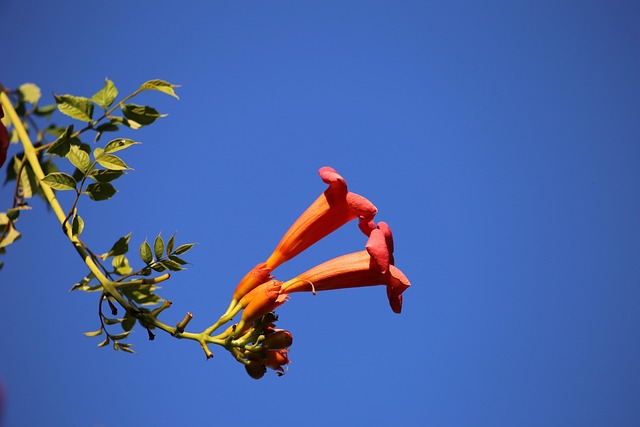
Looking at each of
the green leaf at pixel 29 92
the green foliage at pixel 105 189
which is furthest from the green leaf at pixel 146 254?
the green leaf at pixel 29 92

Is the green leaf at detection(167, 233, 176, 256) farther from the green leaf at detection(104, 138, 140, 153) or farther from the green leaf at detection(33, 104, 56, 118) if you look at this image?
the green leaf at detection(33, 104, 56, 118)

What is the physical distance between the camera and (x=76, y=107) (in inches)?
126

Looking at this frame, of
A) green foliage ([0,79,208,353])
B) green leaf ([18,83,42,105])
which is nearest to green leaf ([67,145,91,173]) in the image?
green foliage ([0,79,208,353])

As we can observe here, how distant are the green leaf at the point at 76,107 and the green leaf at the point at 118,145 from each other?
440 millimetres

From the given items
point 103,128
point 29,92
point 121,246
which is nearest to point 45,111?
point 29,92

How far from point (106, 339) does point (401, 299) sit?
1.40 metres

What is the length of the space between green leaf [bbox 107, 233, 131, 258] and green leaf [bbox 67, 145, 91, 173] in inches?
18.4

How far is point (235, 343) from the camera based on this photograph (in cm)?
263

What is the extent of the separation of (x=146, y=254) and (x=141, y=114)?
953mm

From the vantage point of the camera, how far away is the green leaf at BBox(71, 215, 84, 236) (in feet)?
8.78

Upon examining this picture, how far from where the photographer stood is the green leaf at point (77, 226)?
268 cm

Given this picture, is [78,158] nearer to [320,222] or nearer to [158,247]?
[158,247]

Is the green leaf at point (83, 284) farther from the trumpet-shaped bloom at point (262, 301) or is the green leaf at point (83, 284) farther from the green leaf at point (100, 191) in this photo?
the trumpet-shaped bloom at point (262, 301)

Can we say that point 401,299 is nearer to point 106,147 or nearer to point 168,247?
point 168,247
